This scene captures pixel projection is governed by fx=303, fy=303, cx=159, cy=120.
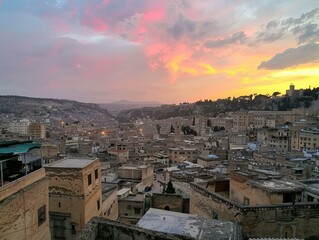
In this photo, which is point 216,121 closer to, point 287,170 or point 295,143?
point 295,143

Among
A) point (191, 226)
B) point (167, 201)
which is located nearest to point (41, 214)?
point (191, 226)

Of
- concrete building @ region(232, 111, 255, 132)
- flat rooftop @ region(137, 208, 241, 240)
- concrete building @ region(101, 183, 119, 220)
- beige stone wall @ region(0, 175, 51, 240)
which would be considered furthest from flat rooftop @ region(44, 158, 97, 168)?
concrete building @ region(232, 111, 255, 132)

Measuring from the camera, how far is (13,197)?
25.9 ft

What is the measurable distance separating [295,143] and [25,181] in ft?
204

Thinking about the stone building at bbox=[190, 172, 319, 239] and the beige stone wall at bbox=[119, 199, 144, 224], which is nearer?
the stone building at bbox=[190, 172, 319, 239]

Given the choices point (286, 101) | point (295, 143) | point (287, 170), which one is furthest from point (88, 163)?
point (286, 101)

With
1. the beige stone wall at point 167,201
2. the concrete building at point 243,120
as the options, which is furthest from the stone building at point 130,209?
the concrete building at point 243,120

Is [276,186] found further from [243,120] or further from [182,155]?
[243,120]

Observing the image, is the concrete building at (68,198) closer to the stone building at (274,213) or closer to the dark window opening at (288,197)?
the stone building at (274,213)

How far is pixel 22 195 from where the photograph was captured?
27.2ft

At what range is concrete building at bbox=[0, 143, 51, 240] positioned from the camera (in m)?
7.73

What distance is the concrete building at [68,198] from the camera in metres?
11.9

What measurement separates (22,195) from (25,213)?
0.56 m

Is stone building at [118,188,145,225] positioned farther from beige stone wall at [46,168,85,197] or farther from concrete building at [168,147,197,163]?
concrete building at [168,147,197,163]
